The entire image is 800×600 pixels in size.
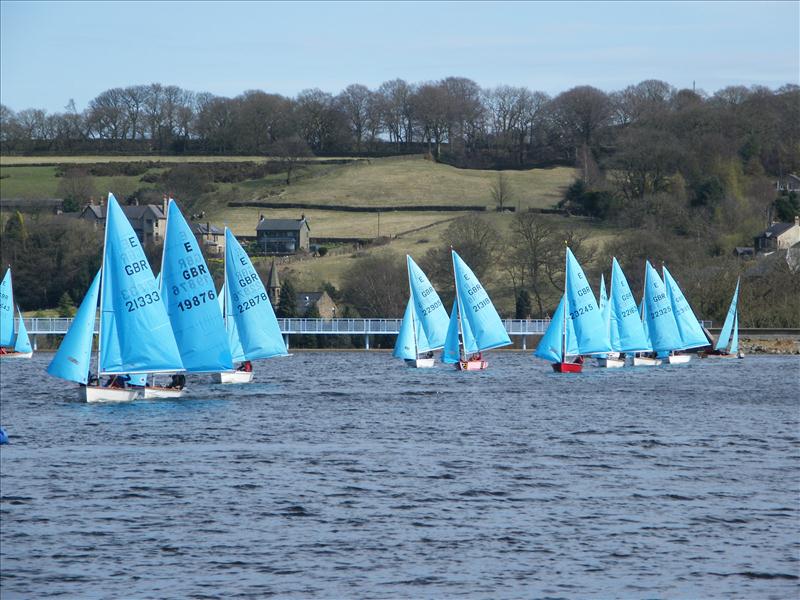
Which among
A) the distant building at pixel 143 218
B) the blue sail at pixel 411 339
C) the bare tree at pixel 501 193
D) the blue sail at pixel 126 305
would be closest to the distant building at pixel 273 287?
the distant building at pixel 143 218

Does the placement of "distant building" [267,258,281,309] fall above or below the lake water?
above

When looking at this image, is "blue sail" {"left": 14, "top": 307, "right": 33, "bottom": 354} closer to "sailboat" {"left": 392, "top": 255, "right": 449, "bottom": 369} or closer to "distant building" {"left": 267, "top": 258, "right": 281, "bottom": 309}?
"distant building" {"left": 267, "top": 258, "right": 281, "bottom": 309}

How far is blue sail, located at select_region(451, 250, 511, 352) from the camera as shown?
65875mm

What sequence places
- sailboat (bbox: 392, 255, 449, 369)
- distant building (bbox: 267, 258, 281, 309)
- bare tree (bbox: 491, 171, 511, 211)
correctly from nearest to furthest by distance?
sailboat (bbox: 392, 255, 449, 369)
distant building (bbox: 267, 258, 281, 309)
bare tree (bbox: 491, 171, 511, 211)

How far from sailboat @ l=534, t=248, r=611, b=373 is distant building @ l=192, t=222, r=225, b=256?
68132 mm

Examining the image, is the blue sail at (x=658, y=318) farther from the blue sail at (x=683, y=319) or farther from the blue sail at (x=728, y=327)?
the blue sail at (x=728, y=327)

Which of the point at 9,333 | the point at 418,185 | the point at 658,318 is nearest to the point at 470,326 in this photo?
the point at 658,318

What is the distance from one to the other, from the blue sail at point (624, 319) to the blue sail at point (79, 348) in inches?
1311

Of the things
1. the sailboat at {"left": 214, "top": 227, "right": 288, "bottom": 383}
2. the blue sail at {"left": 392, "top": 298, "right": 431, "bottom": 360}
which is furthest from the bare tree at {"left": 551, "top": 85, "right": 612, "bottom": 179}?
the sailboat at {"left": 214, "top": 227, "right": 288, "bottom": 383}

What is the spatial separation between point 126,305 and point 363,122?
155m

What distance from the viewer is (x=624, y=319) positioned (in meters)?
73.1

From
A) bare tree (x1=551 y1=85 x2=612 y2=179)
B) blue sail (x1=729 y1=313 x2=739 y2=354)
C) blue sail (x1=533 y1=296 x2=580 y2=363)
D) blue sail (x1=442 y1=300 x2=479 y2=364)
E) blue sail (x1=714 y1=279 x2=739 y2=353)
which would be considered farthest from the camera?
bare tree (x1=551 y1=85 x2=612 y2=179)

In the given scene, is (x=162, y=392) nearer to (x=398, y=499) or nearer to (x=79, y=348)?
(x=79, y=348)

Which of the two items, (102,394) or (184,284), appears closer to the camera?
(102,394)
